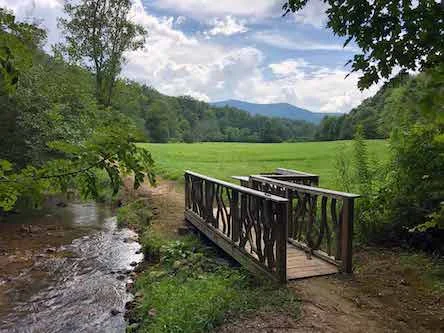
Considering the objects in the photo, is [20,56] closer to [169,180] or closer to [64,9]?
[169,180]

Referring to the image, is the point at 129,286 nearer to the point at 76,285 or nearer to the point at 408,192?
the point at 76,285

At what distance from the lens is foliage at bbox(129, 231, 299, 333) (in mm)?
4641

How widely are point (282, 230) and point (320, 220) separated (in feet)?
5.48

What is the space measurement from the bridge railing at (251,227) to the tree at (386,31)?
2030 millimetres

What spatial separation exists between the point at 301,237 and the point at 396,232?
168 centimetres

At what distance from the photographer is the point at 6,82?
168 centimetres

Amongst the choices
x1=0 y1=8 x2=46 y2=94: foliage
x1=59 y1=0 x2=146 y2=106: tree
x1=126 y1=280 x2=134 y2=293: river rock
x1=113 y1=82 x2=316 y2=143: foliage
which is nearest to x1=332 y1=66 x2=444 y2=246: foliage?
x1=126 y1=280 x2=134 y2=293: river rock

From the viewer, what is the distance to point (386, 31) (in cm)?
359

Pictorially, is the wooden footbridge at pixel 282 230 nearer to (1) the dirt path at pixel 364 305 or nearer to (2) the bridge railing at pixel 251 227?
(2) the bridge railing at pixel 251 227

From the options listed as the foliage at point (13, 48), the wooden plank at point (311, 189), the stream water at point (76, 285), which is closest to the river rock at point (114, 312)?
the stream water at point (76, 285)

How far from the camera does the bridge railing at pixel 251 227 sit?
5.14 metres

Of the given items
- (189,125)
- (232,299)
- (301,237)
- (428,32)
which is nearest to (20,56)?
(428,32)

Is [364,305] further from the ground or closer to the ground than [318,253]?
closer to the ground

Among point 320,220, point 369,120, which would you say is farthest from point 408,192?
point 369,120
